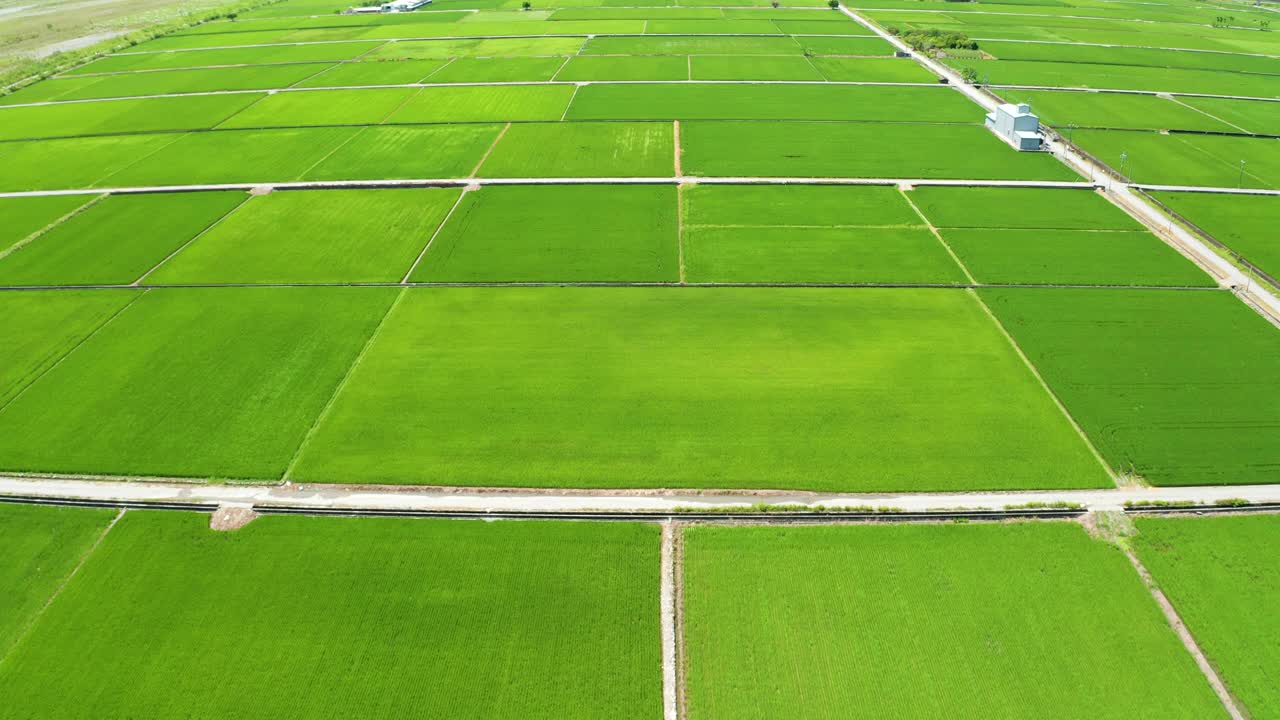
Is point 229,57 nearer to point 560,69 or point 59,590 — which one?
point 560,69

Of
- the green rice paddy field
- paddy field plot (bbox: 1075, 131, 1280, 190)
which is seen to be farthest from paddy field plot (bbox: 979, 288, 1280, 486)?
paddy field plot (bbox: 1075, 131, 1280, 190)

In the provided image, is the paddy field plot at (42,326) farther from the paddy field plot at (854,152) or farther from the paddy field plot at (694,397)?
the paddy field plot at (854,152)

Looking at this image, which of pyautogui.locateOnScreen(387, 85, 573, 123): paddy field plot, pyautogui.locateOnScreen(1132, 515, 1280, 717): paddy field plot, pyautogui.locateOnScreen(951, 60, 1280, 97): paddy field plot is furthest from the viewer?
pyautogui.locateOnScreen(951, 60, 1280, 97): paddy field plot

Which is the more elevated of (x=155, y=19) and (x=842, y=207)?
(x=155, y=19)

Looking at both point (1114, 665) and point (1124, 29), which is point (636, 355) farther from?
point (1124, 29)

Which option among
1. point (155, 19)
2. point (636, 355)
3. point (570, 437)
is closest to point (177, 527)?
point (570, 437)

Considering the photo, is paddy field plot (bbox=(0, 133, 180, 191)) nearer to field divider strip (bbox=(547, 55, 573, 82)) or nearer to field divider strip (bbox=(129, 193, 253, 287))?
field divider strip (bbox=(129, 193, 253, 287))
